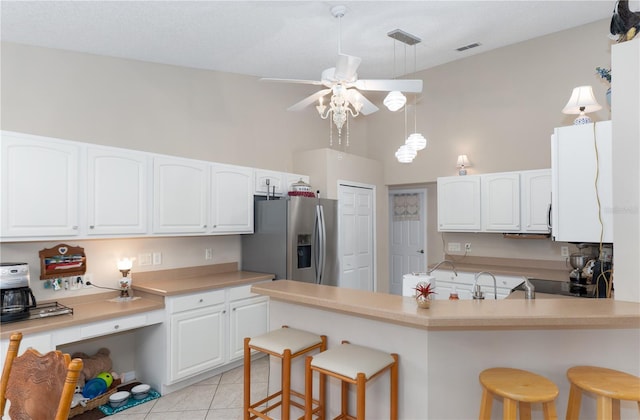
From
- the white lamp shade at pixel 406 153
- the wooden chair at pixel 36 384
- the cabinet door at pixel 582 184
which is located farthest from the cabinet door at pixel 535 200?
the wooden chair at pixel 36 384

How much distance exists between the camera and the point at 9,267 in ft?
8.03

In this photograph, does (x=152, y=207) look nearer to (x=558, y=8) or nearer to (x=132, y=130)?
(x=132, y=130)

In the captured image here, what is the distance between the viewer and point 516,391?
Answer: 1.54 meters

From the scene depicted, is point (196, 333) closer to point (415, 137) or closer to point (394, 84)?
point (394, 84)

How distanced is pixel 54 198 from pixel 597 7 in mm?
5178

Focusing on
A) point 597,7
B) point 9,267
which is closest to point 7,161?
Result: point 9,267

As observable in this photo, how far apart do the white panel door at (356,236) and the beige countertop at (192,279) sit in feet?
4.48

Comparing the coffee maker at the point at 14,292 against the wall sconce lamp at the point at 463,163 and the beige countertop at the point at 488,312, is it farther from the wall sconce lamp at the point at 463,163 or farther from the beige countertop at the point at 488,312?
the wall sconce lamp at the point at 463,163

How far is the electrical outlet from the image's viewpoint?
3449mm

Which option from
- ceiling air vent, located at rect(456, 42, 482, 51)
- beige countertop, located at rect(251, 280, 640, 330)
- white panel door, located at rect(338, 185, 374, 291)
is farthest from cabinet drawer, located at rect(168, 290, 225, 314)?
ceiling air vent, located at rect(456, 42, 482, 51)

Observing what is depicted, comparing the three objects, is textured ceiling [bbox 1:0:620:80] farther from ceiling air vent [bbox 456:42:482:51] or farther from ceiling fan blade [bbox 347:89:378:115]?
ceiling fan blade [bbox 347:89:378:115]

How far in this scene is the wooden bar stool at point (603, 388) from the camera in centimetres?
151

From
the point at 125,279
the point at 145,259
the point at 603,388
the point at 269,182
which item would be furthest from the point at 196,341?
the point at 603,388

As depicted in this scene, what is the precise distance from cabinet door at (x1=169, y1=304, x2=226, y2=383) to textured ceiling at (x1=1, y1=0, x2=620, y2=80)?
239 cm
